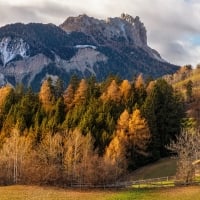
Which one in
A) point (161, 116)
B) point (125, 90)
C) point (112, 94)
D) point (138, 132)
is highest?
point (125, 90)

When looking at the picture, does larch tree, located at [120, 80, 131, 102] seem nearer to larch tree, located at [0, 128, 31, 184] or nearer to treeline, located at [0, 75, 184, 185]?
treeline, located at [0, 75, 184, 185]

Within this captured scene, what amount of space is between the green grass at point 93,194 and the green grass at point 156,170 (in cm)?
2578

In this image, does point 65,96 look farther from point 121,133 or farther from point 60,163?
point 60,163

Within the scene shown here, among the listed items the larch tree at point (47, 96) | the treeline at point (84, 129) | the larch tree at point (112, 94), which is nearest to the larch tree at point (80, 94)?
the treeline at point (84, 129)

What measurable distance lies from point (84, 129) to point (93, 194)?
1679 inches

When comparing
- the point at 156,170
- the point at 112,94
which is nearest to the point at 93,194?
the point at 156,170

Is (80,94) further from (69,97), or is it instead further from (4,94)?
(4,94)

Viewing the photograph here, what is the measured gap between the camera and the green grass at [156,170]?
9725cm

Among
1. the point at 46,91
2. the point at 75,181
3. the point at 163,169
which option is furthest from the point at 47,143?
the point at 46,91

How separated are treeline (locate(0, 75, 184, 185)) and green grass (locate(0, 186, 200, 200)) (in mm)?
10566

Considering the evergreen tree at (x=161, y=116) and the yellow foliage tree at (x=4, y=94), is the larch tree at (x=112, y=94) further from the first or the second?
the yellow foliage tree at (x=4, y=94)

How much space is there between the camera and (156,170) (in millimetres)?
100938

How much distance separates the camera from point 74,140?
9456 cm

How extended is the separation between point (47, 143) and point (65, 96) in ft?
109
